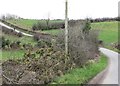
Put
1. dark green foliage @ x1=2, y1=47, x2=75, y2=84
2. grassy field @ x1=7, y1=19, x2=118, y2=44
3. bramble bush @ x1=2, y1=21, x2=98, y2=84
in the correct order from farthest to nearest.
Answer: grassy field @ x1=7, y1=19, x2=118, y2=44 → dark green foliage @ x1=2, y1=47, x2=75, y2=84 → bramble bush @ x1=2, y1=21, x2=98, y2=84

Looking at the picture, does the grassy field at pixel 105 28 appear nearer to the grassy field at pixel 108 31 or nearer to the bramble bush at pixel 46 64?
the grassy field at pixel 108 31

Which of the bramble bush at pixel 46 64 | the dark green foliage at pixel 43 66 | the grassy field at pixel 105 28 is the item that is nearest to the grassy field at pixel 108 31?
the grassy field at pixel 105 28

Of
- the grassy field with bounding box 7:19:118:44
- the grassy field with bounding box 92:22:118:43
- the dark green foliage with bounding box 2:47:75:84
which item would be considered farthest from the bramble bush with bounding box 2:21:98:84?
the grassy field with bounding box 92:22:118:43

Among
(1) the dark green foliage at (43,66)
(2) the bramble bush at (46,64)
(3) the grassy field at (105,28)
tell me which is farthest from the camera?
(3) the grassy field at (105,28)

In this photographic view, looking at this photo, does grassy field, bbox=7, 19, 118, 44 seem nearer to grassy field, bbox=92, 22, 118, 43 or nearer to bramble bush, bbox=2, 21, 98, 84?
grassy field, bbox=92, 22, 118, 43

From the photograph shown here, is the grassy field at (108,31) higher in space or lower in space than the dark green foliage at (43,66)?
lower

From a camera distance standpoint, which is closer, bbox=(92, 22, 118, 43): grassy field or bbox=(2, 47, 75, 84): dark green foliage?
bbox=(2, 47, 75, 84): dark green foliage

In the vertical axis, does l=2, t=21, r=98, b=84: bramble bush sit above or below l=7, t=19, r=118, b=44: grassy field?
above

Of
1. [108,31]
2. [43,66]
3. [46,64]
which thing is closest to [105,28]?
[108,31]

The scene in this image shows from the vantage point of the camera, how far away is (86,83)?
21.2 metres

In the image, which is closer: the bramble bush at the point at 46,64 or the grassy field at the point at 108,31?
the bramble bush at the point at 46,64

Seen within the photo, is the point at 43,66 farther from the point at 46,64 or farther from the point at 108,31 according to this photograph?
the point at 108,31

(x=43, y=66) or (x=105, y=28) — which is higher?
(x=43, y=66)

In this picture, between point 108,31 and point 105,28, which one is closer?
point 108,31
